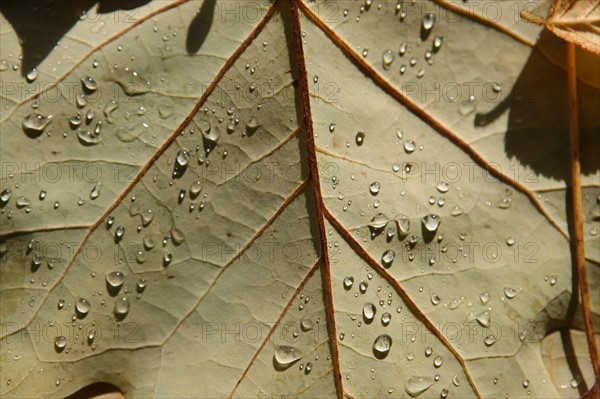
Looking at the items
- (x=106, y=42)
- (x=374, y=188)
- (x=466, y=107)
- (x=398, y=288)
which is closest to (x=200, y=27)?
(x=106, y=42)

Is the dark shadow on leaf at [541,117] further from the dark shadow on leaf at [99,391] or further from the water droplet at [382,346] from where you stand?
the dark shadow on leaf at [99,391]

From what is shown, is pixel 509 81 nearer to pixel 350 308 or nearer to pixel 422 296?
pixel 422 296

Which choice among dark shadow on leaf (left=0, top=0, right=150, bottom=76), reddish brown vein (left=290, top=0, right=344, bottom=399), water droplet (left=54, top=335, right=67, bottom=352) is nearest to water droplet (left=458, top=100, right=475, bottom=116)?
reddish brown vein (left=290, top=0, right=344, bottom=399)

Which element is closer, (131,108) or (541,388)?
(131,108)

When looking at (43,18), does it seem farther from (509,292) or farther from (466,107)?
(509,292)

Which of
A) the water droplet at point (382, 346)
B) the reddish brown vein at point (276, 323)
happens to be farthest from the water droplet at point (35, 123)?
the water droplet at point (382, 346)

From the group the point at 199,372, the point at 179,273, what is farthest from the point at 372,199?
the point at 199,372
